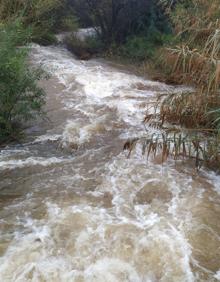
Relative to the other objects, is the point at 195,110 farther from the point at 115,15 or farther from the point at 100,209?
the point at 115,15

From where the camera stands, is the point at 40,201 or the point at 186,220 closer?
the point at 186,220

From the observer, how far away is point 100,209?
14.6ft

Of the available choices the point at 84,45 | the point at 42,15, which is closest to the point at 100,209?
the point at 84,45

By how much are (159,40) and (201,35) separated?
15.3 ft

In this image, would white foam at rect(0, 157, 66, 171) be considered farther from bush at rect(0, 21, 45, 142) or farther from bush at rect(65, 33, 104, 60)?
bush at rect(65, 33, 104, 60)

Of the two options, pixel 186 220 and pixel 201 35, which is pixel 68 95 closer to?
pixel 201 35

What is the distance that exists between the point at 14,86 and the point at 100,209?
2173 millimetres

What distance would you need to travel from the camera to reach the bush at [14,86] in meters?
5.48

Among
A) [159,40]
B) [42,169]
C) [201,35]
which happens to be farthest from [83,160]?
[159,40]

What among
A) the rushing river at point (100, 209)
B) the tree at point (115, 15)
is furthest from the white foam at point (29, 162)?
the tree at point (115, 15)

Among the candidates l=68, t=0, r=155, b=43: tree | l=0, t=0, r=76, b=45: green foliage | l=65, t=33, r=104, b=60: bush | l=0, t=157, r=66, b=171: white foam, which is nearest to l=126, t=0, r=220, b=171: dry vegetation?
l=0, t=157, r=66, b=171: white foam

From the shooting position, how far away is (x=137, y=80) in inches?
351

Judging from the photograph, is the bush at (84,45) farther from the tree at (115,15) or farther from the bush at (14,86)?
the bush at (14,86)

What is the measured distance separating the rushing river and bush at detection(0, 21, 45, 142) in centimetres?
34
